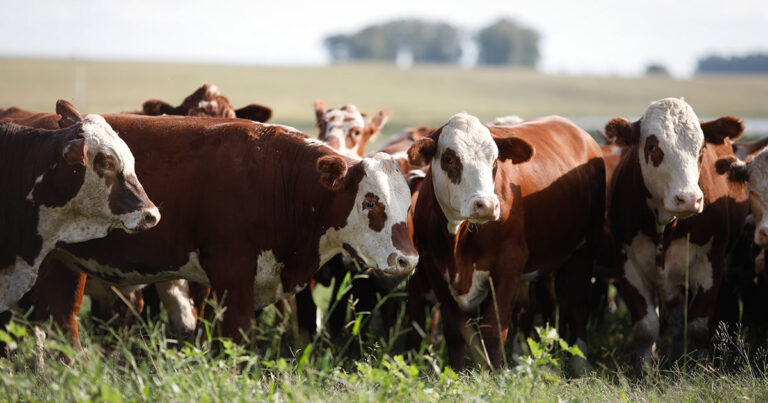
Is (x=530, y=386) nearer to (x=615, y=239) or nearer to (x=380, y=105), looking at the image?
(x=615, y=239)

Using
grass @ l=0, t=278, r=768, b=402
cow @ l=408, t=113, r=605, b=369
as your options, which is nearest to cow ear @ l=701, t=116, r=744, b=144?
cow @ l=408, t=113, r=605, b=369

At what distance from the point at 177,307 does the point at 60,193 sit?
74.9 inches

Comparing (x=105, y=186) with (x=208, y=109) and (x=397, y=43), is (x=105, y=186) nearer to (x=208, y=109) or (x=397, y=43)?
(x=208, y=109)

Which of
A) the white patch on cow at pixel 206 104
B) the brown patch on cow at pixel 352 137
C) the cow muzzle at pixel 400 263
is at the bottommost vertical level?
the cow muzzle at pixel 400 263

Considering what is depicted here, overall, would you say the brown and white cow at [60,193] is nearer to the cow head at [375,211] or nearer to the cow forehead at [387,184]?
the cow head at [375,211]

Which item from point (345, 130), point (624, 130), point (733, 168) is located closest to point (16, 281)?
point (345, 130)

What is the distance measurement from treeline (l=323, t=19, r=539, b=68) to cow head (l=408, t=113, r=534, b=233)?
330 feet

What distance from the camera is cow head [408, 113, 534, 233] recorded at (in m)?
5.91

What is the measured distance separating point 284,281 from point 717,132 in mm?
3613

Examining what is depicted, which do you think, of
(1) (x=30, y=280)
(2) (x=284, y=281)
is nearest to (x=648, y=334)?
(2) (x=284, y=281)

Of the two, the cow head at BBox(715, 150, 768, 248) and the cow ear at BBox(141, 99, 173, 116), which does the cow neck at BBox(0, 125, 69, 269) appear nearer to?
the cow ear at BBox(141, 99, 173, 116)

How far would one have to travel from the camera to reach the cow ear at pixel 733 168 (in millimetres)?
6973

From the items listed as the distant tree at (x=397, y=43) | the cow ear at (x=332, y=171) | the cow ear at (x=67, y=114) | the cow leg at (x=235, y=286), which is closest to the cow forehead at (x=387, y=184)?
the cow ear at (x=332, y=171)

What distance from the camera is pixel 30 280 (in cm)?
575
